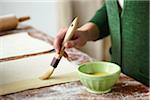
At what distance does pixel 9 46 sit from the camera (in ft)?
3.54

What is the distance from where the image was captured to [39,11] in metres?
2.05

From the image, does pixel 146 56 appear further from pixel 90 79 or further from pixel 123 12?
pixel 90 79

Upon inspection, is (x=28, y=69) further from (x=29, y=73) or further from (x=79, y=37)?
(x=79, y=37)

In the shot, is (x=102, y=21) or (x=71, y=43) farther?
(x=102, y=21)

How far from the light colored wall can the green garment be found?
1.01 metres

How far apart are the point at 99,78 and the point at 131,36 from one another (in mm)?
358

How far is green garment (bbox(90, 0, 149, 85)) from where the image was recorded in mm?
929

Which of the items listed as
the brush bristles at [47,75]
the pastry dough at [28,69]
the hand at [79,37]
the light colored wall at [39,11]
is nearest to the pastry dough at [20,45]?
the pastry dough at [28,69]

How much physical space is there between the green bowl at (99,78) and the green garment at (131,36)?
267mm

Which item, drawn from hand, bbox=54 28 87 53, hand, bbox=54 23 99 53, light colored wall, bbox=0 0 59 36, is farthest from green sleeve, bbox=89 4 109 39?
light colored wall, bbox=0 0 59 36

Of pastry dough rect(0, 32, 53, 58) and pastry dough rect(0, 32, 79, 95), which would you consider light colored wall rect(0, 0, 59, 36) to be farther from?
pastry dough rect(0, 32, 79, 95)

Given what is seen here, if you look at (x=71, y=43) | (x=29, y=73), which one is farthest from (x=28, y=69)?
(x=71, y=43)

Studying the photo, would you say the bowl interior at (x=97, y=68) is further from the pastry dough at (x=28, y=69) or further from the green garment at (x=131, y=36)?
the green garment at (x=131, y=36)

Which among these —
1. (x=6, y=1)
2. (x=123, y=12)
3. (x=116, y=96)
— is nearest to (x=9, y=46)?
(x=123, y=12)
